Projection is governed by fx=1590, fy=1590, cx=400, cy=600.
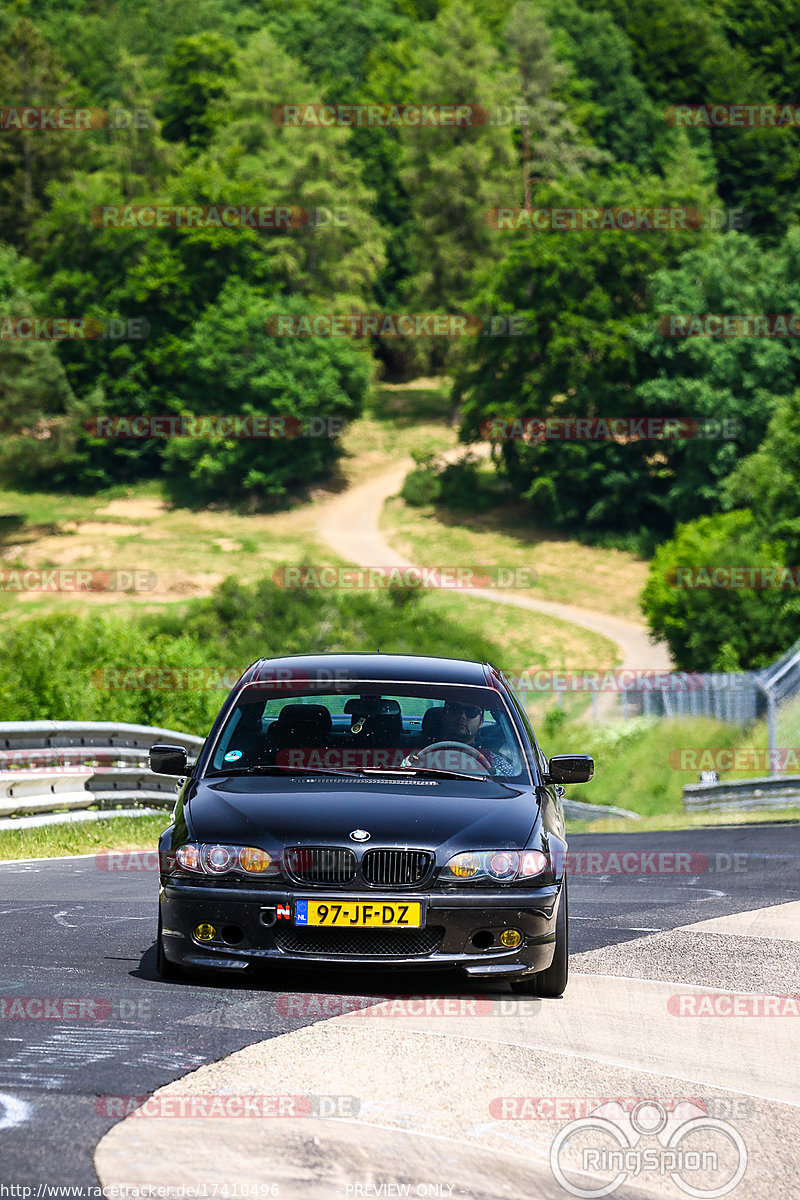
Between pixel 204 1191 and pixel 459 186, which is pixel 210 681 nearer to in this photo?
pixel 204 1191

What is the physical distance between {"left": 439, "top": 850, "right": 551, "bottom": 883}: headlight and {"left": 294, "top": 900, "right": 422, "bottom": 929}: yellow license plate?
21cm

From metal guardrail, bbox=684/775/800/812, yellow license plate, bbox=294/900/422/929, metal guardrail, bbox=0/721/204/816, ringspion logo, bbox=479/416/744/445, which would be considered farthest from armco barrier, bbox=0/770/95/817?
ringspion logo, bbox=479/416/744/445

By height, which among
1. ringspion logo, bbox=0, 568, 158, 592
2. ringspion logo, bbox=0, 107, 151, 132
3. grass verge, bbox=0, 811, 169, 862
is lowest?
ringspion logo, bbox=0, 568, 158, 592

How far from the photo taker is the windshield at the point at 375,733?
7.82m

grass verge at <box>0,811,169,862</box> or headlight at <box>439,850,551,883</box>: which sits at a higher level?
headlight at <box>439,850,551,883</box>

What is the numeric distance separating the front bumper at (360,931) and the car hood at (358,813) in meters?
0.22

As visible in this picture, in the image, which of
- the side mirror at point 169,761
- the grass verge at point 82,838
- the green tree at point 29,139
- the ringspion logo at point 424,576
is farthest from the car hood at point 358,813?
the green tree at point 29,139

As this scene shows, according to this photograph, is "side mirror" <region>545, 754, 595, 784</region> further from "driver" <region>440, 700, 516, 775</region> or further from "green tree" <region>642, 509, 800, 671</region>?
"green tree" <region>642, 509, 800, 671</region>

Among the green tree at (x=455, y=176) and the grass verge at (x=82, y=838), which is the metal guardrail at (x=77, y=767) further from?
the green tree at (x=455, y=176)

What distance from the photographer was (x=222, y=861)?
6883mm

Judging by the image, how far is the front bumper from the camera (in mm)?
6742

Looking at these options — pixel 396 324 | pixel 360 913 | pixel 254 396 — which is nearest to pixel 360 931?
pixel 360 913

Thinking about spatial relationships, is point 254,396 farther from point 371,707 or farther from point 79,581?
point 371,707

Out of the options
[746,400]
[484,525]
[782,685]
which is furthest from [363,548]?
[782,685]
